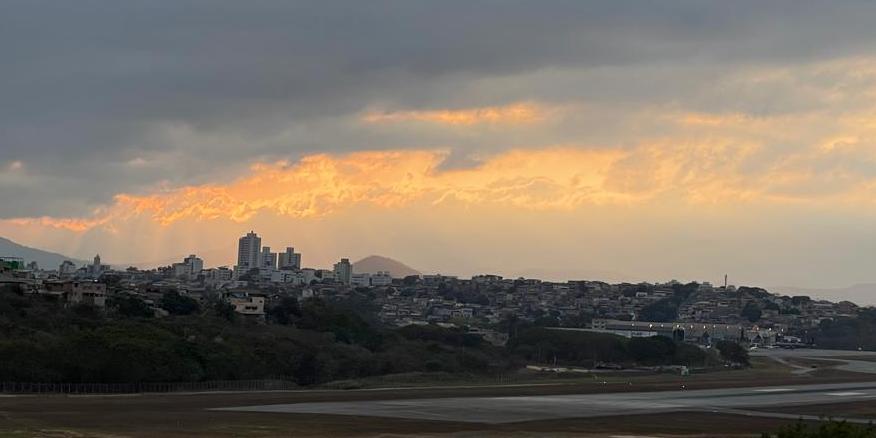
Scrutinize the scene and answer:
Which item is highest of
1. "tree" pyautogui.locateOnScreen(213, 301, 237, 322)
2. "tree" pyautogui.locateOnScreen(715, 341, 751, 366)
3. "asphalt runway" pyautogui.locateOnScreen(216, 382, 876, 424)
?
"tree" pyautogui.locateOnScreen(213, 301, 237, 322)

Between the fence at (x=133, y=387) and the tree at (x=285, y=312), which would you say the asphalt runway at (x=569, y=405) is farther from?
the tree at (x=285, y=312)

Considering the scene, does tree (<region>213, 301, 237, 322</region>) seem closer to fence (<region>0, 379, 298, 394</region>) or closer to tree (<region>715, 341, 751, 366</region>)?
fence (<region>0, 379, 298, 394</region>)

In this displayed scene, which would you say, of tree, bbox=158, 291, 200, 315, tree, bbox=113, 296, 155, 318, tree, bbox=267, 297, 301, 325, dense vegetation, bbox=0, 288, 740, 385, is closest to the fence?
dense vegetation, bbox=0, 288, 740, 385

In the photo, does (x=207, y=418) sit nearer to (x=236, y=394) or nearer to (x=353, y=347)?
(x=236, y=394)

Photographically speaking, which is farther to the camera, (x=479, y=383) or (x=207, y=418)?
(x=479, y=383)

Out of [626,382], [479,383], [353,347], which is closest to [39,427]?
[479,383]
